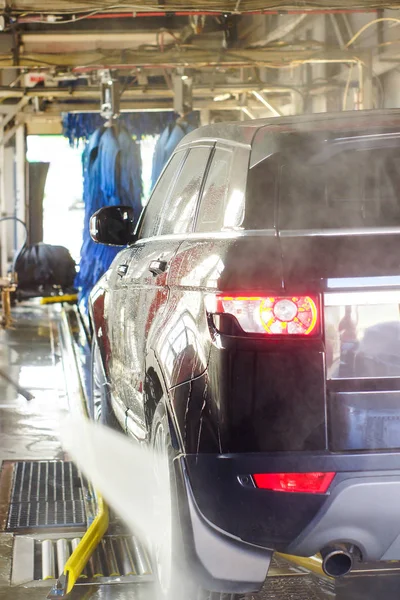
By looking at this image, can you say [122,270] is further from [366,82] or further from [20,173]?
[20,173]

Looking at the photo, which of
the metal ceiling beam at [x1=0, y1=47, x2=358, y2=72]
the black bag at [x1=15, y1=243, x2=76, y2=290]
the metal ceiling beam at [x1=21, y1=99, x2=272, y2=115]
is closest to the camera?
the metal ceiling beam at [x1=0, y1=47, x2=358, y2=72]

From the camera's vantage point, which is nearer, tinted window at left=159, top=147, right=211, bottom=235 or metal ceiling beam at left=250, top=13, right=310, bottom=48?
tinted window at left=159, top=147, right=211, bottom=235

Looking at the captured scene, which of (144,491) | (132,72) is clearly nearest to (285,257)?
(144,491)

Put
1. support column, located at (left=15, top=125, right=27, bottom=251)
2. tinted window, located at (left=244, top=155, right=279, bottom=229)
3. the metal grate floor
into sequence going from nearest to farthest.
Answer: tinted window, located at (left=244, top=155, right=279, bottom=229) < the metal grate floor < support column, located at (left=15, top=125, right=27, bottom=251)

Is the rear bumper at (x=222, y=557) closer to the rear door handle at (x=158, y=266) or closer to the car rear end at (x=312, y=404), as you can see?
the car rear end at (x=312, y=404)

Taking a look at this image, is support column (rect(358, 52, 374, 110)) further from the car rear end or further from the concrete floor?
the car rear end

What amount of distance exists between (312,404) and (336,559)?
1.82ft

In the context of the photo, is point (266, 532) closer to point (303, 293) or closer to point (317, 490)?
point (317, 490)

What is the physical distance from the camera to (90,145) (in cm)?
1224

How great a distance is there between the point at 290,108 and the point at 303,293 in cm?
1145

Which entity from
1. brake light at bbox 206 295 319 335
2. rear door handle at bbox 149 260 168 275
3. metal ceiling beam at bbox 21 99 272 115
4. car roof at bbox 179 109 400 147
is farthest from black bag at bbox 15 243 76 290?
brake light at bbox 206 295 319 335

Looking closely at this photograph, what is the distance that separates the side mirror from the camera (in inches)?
211

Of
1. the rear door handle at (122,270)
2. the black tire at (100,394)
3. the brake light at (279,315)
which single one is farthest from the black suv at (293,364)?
the black tire at (100,394)

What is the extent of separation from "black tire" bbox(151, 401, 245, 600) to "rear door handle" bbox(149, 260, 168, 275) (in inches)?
23.0
